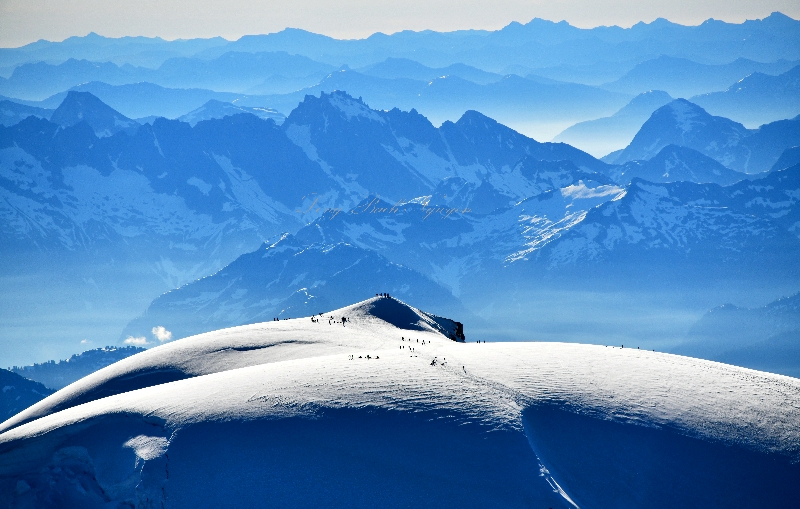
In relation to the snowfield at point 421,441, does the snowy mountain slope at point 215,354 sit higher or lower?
higher

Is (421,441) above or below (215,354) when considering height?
below

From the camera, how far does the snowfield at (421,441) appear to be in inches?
1912

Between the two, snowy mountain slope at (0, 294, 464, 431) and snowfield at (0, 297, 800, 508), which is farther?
snowy mountain slope at (0, 294, 464, 431)

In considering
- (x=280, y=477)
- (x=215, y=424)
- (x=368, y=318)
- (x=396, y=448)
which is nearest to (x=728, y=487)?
(x=396, y=448)

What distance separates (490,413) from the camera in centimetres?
5338

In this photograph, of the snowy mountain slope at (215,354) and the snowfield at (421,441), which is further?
the snowy mountain slope at (215,354)

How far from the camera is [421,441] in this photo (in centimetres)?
5116

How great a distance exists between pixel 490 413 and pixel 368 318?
43.0 metres

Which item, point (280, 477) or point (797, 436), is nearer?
point (280, 477)

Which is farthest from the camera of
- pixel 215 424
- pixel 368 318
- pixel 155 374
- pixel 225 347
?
pixel 368 318

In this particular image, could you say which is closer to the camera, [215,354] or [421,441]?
[421,441]

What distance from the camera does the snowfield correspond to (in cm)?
4856

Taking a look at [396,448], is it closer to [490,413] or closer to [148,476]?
[490,413]

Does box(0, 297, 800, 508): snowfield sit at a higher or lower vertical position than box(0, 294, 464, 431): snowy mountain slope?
lower
